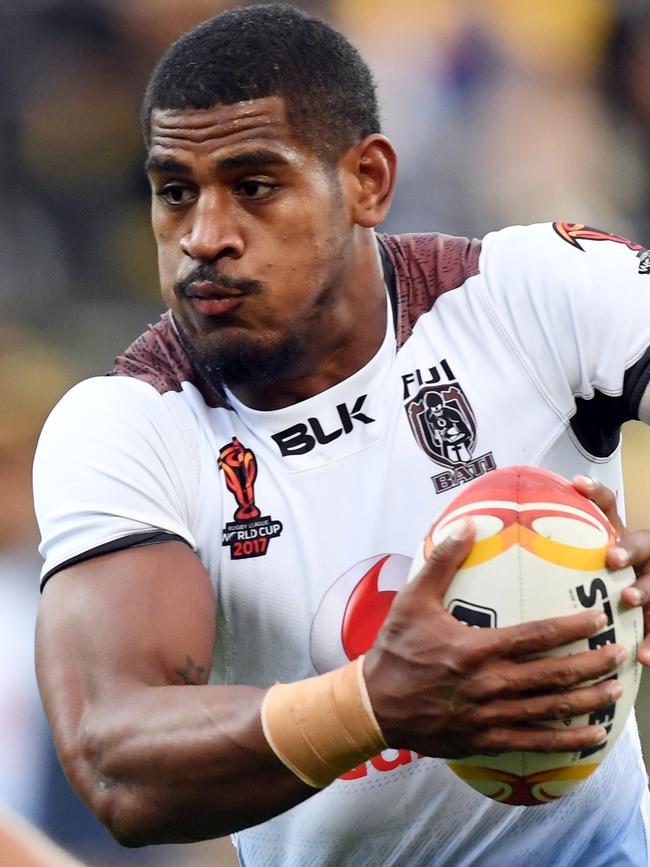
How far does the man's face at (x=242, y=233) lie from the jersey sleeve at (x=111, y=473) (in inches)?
8.4

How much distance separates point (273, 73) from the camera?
310 cm

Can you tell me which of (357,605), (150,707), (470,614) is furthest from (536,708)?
(357,605)

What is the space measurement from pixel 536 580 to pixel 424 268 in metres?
1.27

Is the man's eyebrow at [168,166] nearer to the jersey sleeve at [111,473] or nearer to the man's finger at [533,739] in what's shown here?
the jersey sleeve at [111,473]

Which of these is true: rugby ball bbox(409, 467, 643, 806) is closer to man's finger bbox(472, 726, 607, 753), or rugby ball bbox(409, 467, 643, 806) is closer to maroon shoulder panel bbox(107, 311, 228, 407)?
man's finger bbox(472, 726, 607, 753)

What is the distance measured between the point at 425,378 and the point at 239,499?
547mm

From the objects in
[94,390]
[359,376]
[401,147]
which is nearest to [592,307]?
[359,376]

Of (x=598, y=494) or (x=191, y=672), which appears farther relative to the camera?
(x=191, y=672)

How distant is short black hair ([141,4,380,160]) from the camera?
308 centimetres

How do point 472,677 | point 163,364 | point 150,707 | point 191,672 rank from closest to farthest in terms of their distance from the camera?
point 472,677
point 150,707
point 191,672
point 163,364

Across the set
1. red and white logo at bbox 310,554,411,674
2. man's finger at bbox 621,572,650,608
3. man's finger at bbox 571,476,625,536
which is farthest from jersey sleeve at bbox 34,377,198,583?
man's finger at bbox 621,572,650,608

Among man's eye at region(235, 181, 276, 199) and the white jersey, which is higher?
man's eye at region(235, 181, 276, 199)

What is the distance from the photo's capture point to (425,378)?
3.25 metres

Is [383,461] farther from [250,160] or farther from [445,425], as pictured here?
[250,160]
